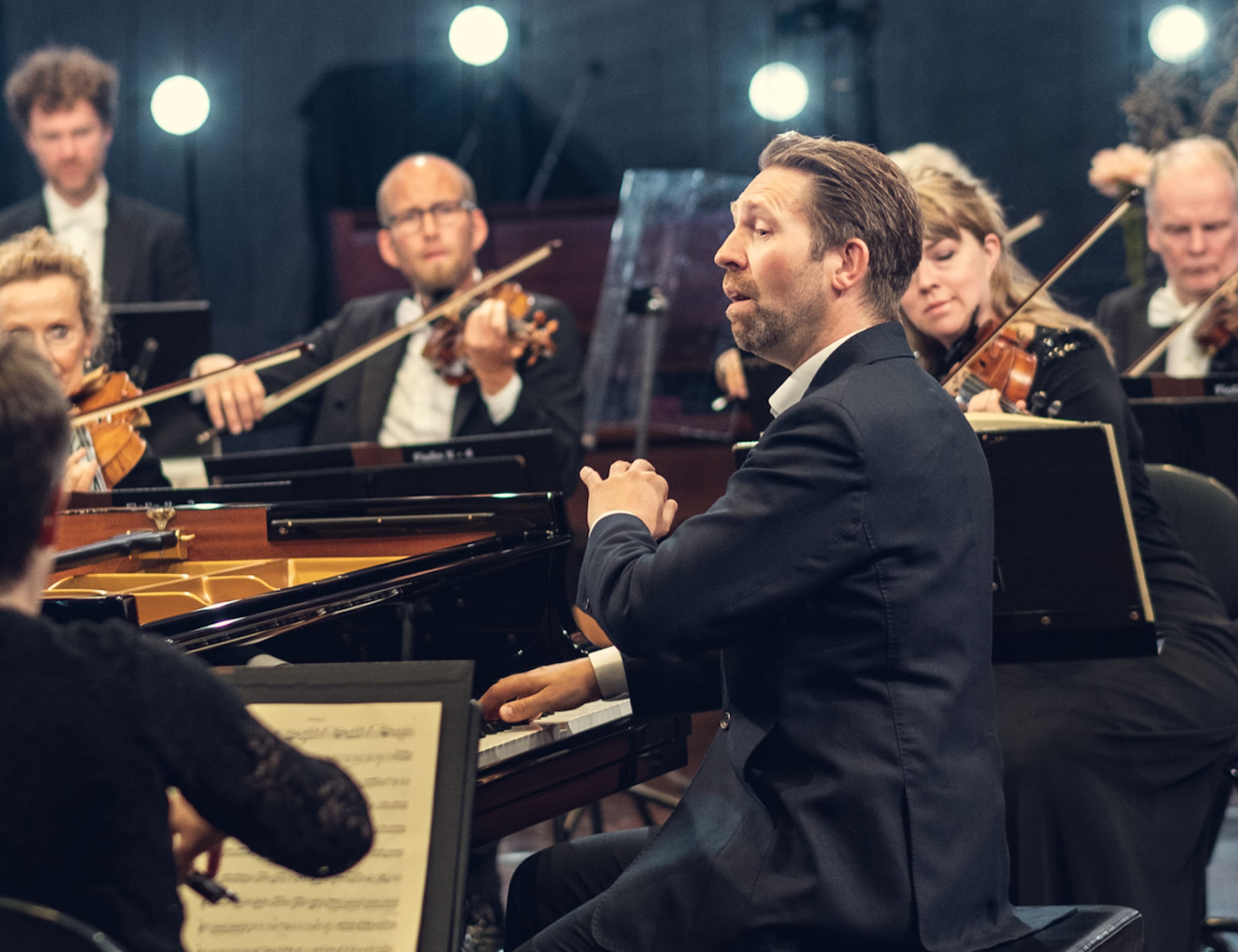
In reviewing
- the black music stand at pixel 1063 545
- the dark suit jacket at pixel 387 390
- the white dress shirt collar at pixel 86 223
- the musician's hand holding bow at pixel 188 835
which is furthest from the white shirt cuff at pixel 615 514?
the white dress shirt collar at pixel 86 223

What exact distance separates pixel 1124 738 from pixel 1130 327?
2.24 meters

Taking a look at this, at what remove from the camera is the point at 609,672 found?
5.77 ft

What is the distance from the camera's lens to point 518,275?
544cm

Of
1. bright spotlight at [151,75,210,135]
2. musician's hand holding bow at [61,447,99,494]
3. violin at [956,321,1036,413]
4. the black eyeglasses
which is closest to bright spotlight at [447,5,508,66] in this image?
bright spotlight at [151,75,210,135]

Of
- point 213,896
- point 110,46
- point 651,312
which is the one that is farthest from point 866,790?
point 110,46

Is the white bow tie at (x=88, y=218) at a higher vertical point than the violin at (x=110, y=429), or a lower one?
higher

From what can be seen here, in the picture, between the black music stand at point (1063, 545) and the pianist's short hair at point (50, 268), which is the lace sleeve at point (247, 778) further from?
the pianist's short hair at point (50, 268)

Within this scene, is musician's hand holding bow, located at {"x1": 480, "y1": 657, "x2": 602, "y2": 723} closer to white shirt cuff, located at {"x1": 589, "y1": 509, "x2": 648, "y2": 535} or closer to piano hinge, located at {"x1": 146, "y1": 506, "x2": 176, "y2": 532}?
white shirt cuff, located at {"x1": 589, "y1": 509, "x2": 648, "y2": 535}

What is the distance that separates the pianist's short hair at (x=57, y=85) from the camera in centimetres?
395

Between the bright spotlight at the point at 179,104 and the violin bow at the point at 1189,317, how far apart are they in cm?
356

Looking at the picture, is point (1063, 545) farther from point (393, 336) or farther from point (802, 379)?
Result: point (393, 336)

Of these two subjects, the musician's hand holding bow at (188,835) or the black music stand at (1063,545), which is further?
the black music stand at (1063,545)

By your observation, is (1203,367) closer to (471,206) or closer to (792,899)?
(471,206)

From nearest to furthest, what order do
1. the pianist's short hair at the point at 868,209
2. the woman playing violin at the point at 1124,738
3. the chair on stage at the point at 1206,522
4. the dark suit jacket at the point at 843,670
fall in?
the dark suit jacket at the point at 843,670, the pianist's short hair at the point at 868,209, the woman playing violin at the point at 1124,738, the chair on stage at the point at 1206,522
